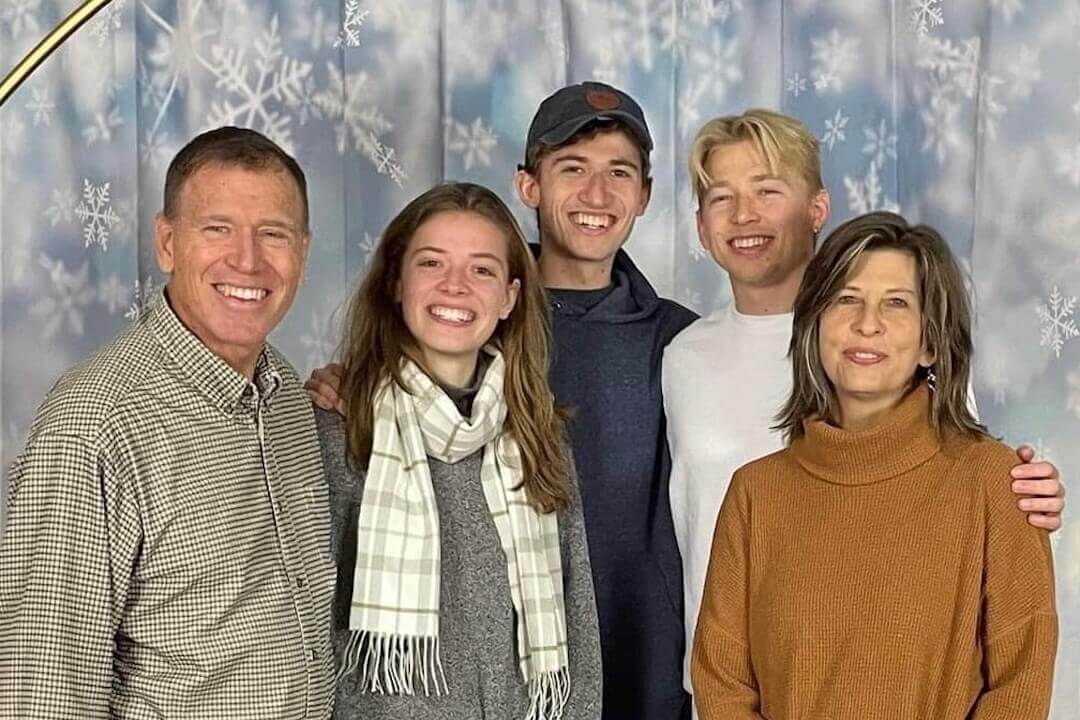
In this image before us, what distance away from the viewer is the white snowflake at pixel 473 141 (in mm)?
2475

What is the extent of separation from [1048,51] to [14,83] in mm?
1682

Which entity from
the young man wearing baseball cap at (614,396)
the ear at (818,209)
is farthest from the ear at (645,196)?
the ear at (818,209)

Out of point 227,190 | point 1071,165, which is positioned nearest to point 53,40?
point 227,190

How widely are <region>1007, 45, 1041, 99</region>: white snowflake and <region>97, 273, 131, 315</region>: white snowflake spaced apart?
1.50m

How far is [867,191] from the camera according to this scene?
8.39 feet

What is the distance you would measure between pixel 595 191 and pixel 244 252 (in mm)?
708

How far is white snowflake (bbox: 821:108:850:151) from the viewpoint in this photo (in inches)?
101

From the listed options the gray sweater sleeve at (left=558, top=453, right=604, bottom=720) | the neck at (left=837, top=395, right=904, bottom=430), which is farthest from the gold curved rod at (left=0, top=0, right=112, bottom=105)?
the neck at (left=837, top=395, right=904, bottom=430)

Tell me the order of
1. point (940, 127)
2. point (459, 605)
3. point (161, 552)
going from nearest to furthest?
point (161, 552)
point (459, 605)
point (940, 127)

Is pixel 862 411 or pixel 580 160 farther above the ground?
pixel 580 160

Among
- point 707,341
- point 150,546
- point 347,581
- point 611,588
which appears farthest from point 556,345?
point 150,546

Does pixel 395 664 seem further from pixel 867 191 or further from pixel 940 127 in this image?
pixel 940 127

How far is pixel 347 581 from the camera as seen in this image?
6.42ft

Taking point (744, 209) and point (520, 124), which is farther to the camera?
point (520, 124)
